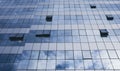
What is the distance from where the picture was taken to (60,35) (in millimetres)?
38938

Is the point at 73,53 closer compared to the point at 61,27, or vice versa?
the point at 73,53

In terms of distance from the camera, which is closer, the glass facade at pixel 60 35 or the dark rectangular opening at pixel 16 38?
the glass facade at pixel 60 35

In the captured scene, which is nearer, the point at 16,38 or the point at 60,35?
the point at 60,35

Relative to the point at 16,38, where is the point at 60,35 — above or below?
above

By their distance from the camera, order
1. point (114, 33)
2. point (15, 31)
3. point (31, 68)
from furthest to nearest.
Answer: point (15, 31) → point (114, 33) → point (31, 68)

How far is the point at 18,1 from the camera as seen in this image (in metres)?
53.2

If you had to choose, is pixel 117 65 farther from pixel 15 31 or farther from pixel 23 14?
pixel 23 14

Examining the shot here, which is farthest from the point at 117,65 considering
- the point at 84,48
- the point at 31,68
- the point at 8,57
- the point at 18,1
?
the point at 18,1

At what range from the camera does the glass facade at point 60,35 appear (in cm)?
3278

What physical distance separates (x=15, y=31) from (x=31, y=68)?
13.1m

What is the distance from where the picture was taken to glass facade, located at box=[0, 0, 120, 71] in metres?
32.8

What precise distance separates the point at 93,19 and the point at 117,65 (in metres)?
14.7

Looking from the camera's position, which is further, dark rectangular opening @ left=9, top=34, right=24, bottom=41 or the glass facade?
dark rectangular opening @ left=9, top=34, right=24, bottom=41

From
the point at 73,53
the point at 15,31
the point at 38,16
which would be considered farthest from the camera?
the point at 38,16
